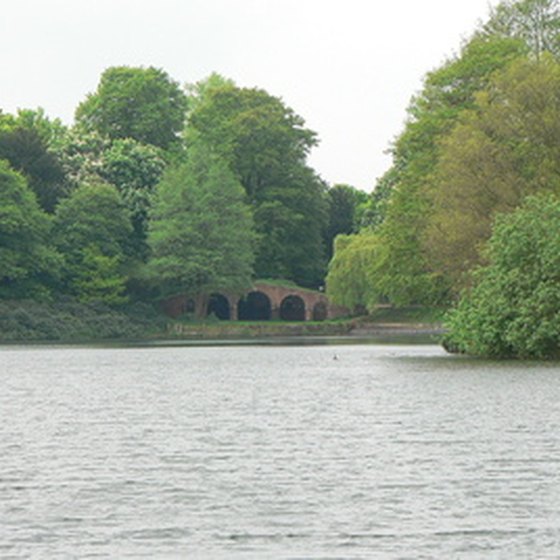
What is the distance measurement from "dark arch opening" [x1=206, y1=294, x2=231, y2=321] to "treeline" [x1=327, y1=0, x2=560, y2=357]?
170 feet

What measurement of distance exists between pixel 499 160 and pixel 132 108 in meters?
77.1

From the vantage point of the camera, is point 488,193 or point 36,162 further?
point 36,162

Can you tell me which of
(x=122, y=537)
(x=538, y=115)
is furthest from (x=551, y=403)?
(x=538, y=115)

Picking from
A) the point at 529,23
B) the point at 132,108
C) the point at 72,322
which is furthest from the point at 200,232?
the point at 529,23

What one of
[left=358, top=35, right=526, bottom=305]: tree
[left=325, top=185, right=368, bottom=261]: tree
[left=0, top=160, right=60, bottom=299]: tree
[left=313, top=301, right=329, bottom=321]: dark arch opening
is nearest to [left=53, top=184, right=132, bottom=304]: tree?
[left=0, top=160, right=60, bottom=299]: tree

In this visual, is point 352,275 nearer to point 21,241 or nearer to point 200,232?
point 200,232

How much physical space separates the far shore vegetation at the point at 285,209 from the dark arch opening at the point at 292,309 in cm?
235

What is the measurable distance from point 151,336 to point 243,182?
26372 millimetres

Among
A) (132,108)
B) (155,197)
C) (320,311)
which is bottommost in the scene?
(320,311)

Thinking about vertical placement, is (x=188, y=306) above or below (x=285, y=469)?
above

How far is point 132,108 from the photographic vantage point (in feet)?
432

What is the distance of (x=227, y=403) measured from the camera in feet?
117

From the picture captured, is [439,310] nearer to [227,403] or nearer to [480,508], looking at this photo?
[227,403]

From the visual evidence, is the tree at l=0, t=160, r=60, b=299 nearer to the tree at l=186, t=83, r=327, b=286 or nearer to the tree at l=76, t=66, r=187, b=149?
the tree at l=186, t=83, r=327, b=286
